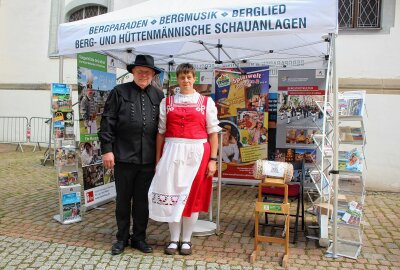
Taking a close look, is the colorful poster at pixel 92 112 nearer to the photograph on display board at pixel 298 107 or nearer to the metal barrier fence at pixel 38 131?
the photograph on display board at pixel 298 107

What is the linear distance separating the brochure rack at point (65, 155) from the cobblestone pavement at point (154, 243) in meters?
0.21

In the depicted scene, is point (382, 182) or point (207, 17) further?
point (382, 182)

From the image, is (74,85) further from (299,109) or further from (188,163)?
(188,163)

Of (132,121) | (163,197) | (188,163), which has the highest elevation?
(132,121)

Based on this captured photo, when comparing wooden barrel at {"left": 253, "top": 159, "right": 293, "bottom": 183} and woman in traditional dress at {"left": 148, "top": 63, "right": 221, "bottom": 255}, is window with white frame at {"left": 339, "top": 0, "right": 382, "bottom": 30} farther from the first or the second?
woman in traditional dress at {"left": 148, "top": 63, "right": 221, "bottom": 255}

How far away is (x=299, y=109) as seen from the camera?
6.92 meters

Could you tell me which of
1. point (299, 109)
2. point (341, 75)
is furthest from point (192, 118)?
point (341, 75)

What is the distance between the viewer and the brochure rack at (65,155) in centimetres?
512

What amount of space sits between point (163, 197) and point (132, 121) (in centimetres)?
79

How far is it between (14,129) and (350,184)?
1075 centimetres

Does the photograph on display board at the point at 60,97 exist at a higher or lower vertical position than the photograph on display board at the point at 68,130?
higher

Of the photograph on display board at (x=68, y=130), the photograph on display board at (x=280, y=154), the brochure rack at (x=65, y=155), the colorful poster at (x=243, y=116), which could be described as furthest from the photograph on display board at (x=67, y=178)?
the photograph on display board at (x=280, y=154)

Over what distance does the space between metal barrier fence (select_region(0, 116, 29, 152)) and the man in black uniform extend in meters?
8.90

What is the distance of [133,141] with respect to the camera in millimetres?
4113
